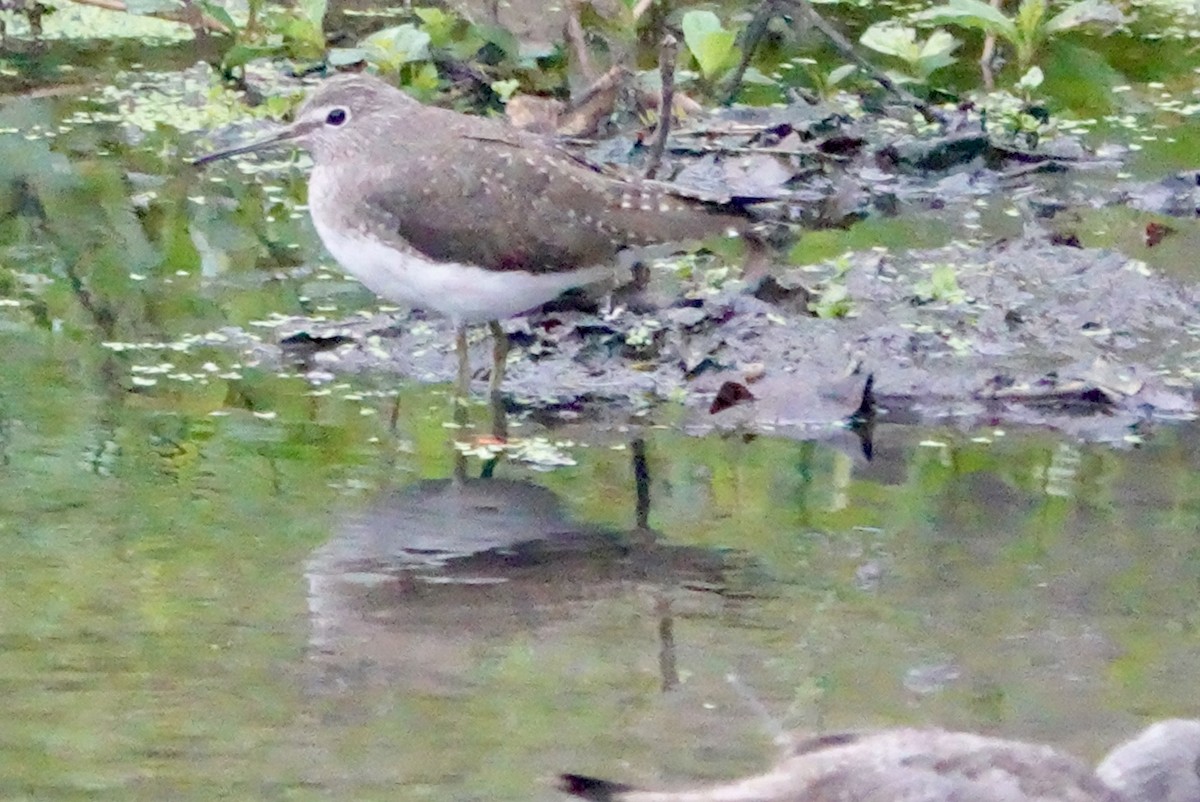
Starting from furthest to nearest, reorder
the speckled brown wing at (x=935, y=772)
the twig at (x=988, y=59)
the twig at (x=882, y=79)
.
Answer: the twig at (x=988, y=59)
the twig at (x=882, y=79)
the speckled brown wing at (x=935, y=772)

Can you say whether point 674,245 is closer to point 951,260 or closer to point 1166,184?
point 951,260

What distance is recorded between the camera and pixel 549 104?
10453 millimetres

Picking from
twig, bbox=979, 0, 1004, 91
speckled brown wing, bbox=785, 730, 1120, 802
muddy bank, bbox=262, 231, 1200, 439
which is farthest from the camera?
twig, bbox=979, 0, 1004, 91

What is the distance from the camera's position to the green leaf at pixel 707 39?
1019cm

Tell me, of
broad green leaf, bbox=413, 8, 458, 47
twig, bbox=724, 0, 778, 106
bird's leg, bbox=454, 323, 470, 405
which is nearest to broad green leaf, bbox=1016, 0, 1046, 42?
twig, bbox=724, 0, 778, 106

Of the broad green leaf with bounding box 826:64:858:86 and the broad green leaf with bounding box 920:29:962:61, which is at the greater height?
the broad green leaf with bounding box 920:29:962:61

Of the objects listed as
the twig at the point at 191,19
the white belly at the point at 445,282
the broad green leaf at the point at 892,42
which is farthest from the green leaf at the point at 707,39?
the white belly at the point at 445,282

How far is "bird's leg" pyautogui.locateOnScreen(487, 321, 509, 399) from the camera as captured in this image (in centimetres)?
702

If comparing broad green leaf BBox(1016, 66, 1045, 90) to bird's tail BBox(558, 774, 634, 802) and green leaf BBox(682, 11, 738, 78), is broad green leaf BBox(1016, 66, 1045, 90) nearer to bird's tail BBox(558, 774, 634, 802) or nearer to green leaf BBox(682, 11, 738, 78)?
green leaf BBox(682, 11, 738, 78)

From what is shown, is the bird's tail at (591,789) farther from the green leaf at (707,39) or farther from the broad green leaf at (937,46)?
the broad green leaf at (937,46)

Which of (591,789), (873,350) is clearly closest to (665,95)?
(873,350)

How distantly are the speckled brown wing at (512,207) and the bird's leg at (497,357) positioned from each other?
27cm

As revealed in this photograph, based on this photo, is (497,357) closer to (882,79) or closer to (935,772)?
(935,772)

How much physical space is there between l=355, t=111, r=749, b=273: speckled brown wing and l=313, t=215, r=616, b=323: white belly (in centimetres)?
4
